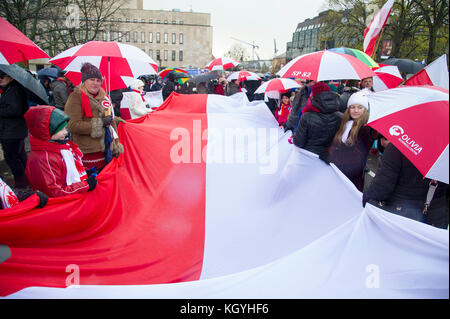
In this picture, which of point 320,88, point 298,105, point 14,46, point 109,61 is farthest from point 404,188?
point 109,61

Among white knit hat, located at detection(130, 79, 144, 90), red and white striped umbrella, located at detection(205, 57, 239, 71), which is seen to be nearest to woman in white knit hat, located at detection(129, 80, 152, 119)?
white knit hat, located at detection(130, 79, 144, 90)

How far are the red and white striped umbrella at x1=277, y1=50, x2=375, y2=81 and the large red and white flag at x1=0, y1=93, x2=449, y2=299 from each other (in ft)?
3.36

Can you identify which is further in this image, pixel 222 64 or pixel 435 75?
pixel 222 64

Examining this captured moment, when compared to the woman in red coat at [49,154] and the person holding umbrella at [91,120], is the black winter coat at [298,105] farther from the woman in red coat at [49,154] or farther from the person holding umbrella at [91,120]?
the woman in red coat at [49,154]

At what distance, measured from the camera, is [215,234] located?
342 cm

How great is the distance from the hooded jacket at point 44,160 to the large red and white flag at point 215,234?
177mm

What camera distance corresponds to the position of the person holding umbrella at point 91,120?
4.02 metres

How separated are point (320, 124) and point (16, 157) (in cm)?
461

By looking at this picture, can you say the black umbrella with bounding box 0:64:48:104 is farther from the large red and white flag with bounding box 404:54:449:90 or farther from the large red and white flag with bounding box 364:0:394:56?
the large red and white flag with bounding box 364:0:394:56

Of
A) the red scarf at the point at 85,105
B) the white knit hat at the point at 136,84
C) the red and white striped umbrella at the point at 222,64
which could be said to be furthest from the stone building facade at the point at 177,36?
the red scarf at the point at 85,105

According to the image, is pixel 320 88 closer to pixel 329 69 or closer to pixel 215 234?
pixel 329 69
